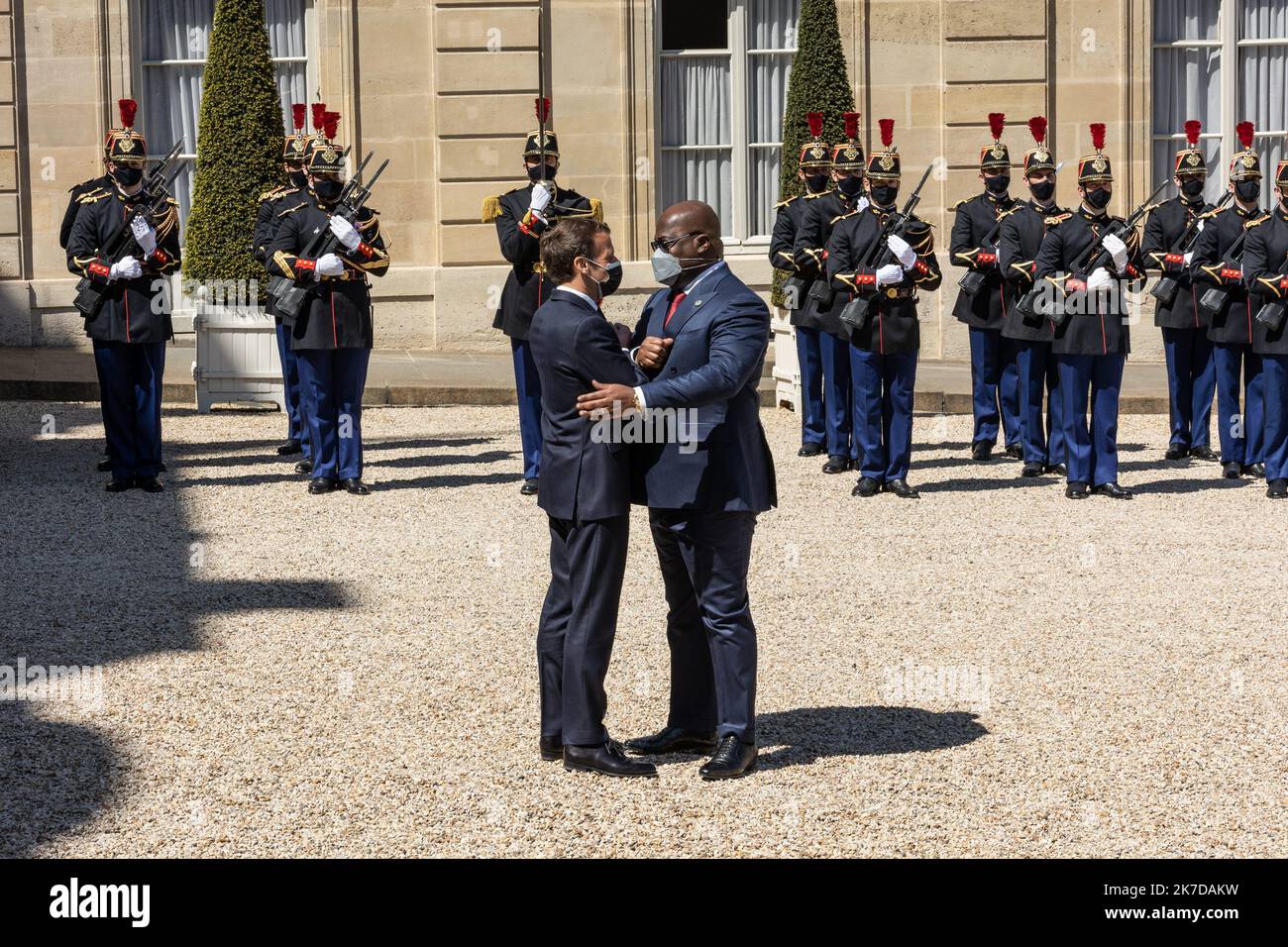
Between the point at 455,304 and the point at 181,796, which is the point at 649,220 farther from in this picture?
the point at 181,796

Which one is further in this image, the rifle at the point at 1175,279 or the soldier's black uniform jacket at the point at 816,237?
the rifle at the point at 1175,279

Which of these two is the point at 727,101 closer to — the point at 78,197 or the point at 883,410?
the point at 883,410

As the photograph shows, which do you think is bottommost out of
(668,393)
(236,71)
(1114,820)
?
(1114,820)

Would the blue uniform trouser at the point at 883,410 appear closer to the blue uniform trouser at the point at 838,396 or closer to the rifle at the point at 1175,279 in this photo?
the blue uniform trouser at the point at 838,396

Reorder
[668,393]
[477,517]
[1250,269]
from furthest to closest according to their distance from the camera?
[1250,269], [477,517], [668,393]

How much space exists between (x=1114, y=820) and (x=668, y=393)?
6.01ft

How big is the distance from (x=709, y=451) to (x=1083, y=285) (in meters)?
6.46

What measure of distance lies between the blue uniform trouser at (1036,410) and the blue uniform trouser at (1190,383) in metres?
1.23

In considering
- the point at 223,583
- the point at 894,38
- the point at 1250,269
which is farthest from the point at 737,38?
the point at 223,583

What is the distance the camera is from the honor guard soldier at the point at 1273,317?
12.7m

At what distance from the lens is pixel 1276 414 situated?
1284cm

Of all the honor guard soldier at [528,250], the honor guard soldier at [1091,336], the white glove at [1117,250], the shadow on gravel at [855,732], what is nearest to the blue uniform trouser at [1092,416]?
the honor guard soldier at [1091,336]

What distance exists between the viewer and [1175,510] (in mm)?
11945

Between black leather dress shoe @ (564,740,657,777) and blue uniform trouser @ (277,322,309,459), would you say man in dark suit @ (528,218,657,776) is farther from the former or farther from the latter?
blue uniform trouser @ (277,322,309,459)
